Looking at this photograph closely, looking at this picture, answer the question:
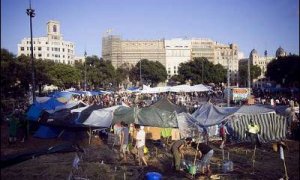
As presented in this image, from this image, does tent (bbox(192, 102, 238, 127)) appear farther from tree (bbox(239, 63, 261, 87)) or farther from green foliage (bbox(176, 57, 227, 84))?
tree (bbox(239, 63, 261, 87))

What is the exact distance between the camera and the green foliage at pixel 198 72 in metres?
89.4

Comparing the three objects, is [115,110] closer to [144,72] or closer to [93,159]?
[93,159]

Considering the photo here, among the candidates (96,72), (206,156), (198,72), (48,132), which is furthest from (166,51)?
(206,156)

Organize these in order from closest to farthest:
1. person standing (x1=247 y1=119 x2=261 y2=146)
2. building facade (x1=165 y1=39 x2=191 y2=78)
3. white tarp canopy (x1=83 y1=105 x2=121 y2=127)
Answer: person standing (x1=247 y1=119 x2=261 y2=146)
white tarp canopy (x1=83 y1=105 x2=121 y2=127)
building facade (x1=165 y1=39 x2=191 y2=78)

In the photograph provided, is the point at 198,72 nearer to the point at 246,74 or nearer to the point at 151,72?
the point at 151,72

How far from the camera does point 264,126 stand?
18.3 metres

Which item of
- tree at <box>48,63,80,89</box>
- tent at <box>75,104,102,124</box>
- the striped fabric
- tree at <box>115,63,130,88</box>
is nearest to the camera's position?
the striped fabric

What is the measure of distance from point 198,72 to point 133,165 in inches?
3093

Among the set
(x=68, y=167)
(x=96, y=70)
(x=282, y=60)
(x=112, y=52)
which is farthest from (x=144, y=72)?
(x=68, y=167)

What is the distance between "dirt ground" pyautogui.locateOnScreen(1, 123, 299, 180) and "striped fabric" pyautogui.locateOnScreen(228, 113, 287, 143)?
772 millimetres

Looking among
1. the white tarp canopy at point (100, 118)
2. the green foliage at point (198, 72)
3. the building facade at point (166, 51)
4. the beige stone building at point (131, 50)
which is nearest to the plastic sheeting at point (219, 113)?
the white tarp canopy at point (100, 118)

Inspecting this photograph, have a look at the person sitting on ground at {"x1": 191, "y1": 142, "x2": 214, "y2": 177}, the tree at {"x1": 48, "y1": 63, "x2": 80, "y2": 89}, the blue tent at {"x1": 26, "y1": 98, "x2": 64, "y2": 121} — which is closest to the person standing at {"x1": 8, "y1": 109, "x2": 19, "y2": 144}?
the blue tent at {"x1": 26, "y1": 98, "x2": 64, "y2": 121}

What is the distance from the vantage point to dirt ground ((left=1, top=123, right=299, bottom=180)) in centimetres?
1188

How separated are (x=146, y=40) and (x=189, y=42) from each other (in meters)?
20.8
